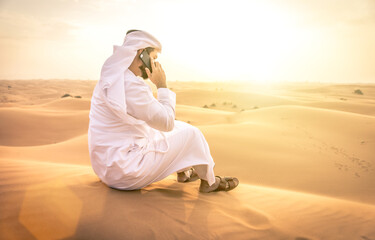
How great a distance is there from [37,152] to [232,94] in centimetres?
2103

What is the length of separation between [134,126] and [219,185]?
1472 mm

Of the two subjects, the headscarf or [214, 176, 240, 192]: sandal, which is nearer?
the headscarf

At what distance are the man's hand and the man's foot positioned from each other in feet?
4.70

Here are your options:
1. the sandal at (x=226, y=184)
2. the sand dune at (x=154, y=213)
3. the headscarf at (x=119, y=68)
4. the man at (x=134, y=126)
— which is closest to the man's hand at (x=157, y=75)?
the man at (x=134, y=126)

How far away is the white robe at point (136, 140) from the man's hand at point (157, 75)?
0.09 meters

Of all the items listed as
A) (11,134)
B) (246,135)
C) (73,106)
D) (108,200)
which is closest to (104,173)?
(108,200)

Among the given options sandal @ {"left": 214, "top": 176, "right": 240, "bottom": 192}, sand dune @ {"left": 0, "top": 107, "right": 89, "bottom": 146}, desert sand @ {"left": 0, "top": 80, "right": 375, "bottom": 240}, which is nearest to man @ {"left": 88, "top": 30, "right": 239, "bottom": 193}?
desert sand @ {"left": 0, "top": 80, "right": 375, "bottom": 240}

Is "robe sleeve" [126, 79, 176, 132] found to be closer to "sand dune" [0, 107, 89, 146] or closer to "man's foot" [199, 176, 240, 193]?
"man's foot" [199, 176, 240, 193]

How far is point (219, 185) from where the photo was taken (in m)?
3.51

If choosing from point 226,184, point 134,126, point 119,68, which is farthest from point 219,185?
point 119,68

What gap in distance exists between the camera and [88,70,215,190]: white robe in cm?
268

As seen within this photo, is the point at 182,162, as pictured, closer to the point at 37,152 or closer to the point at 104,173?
the point at 104,173

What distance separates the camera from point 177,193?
3.26 meters

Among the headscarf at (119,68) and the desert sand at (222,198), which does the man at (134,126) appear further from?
the desert sand at (222,198)
